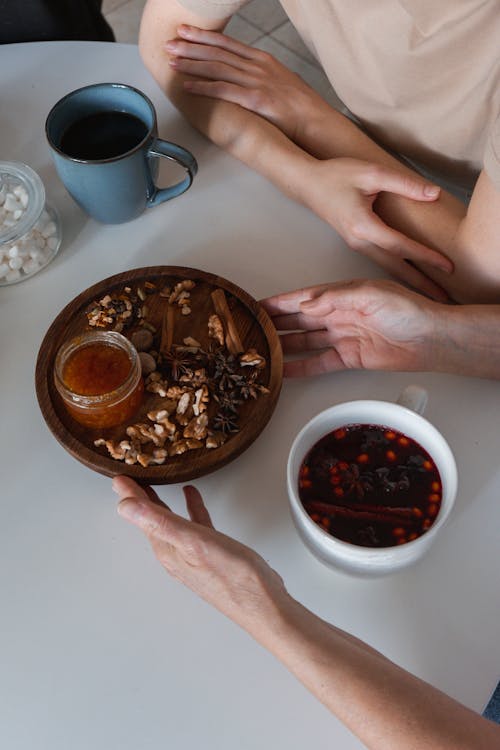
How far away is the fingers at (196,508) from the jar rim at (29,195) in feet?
1.35

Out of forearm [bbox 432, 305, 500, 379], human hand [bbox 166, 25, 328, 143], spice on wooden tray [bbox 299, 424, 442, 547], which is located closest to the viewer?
spice on wooden tray [bbox 299, 424, 442, 547]

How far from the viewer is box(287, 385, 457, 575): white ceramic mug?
0.70 m

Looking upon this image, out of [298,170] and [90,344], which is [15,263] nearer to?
[90,344]

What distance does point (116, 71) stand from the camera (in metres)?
1.20

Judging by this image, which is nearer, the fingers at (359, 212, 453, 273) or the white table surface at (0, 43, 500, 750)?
the white table surface at (0, 43, 500, 750)

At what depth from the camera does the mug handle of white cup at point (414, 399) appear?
0.80 m

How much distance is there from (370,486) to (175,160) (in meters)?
0.51

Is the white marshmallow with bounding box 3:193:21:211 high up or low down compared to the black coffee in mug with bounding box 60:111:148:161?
down

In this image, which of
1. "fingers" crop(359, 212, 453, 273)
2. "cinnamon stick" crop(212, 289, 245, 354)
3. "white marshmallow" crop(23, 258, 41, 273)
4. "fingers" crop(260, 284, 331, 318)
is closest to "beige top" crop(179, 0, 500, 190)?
"fingers" crop(359, 212, 453, 273)

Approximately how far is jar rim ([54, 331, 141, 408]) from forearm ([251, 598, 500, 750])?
295 mm

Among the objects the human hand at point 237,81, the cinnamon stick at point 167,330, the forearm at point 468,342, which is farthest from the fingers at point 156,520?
the human hand at point 237,81

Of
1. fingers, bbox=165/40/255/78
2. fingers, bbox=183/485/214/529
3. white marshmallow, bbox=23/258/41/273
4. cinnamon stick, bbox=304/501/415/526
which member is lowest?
cinnamon stick, bbox=304/501/415/526

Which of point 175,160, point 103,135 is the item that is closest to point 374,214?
point 175,160

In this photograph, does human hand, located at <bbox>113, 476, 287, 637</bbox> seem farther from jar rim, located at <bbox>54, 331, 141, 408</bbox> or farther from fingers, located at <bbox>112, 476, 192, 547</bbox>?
jar rim, located at <bbox>54, 331, 141, 408</bbox>
